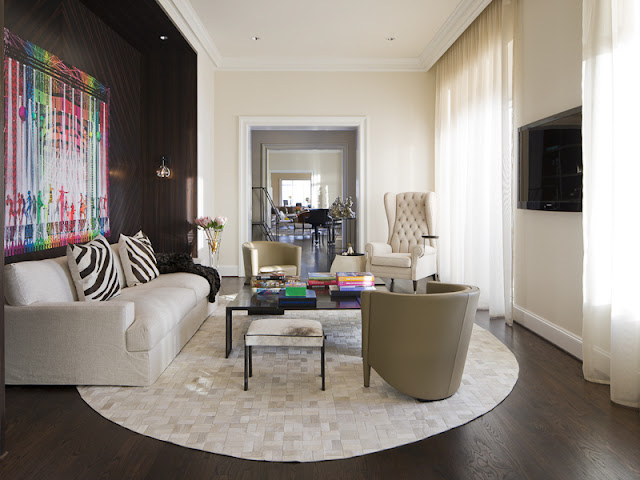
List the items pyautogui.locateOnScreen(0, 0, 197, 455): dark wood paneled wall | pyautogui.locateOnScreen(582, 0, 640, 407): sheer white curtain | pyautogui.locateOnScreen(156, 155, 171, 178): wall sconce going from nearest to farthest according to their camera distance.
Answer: pyautogui.locateOnScreen(582, 0, 640, 407): sheer white curtain < pyautogui.locateOnScreen(0, 0, 197, 455): dark wood paneled wall < pyautogui.locateOnScreen(156, 155, 171, 178): wall sconce

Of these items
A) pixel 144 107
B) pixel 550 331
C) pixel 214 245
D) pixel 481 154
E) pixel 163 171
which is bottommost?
pixel 550 331

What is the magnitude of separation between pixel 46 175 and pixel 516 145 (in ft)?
13.1

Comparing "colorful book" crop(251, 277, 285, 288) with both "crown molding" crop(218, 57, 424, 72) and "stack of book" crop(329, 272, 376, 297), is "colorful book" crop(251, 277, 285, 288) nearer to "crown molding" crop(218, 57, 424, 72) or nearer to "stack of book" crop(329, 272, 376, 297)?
"stack of book" crop(329, 272, 376, 297)

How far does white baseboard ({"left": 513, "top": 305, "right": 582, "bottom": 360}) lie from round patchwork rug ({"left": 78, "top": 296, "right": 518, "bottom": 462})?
1.48ft

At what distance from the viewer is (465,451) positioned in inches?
84.4

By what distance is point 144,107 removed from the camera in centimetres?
593

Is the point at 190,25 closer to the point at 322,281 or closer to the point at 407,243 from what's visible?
the point at 322,281

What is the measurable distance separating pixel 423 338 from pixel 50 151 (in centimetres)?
313

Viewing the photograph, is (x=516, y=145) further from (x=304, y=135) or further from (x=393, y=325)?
(x=304, y=135)

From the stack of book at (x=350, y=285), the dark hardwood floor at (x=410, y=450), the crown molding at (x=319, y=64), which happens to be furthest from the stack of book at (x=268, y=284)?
the crown molding at (x=319, y=64)

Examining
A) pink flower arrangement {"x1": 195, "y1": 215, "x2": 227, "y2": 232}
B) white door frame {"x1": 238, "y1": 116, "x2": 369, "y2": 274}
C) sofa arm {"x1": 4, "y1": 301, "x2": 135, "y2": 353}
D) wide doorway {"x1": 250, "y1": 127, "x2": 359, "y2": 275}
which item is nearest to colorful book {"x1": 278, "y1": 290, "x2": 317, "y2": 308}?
sofa arm {"x1": 4, "y1": 301, "x2": 135, "y2": 353}

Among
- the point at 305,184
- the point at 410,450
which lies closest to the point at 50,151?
the point at 410,450

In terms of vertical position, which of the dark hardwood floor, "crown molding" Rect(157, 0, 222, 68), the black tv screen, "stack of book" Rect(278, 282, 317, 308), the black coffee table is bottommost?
the dark hardwood floor

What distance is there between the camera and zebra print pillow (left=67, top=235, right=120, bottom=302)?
330 cm
